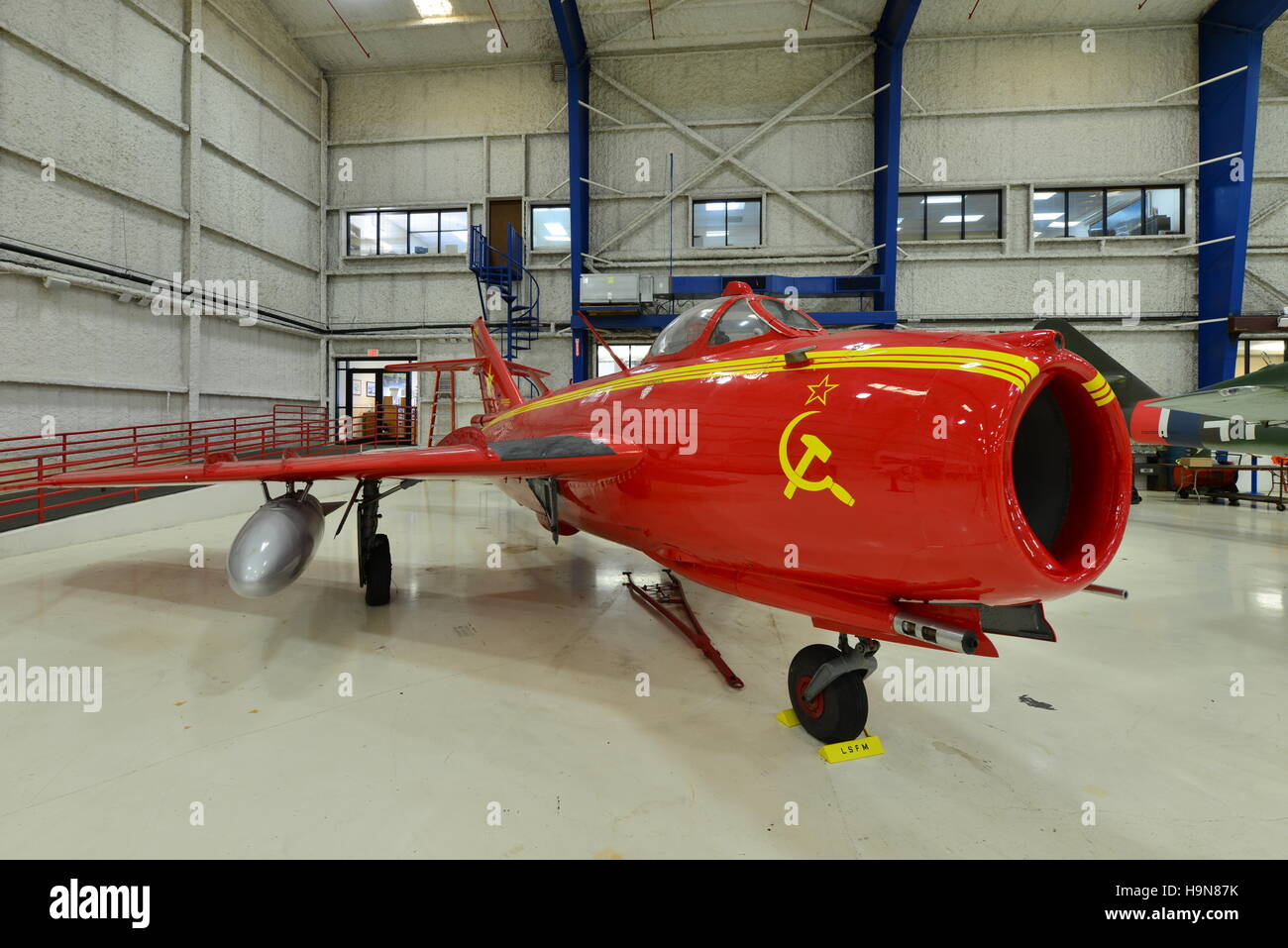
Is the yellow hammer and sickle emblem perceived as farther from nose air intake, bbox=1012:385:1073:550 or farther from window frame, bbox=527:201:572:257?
window frame, bbox=527:201:572:257

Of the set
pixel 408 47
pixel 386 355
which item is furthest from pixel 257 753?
pixel 408 47

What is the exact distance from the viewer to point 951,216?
12930 millimetres

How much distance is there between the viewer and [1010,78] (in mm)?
12438

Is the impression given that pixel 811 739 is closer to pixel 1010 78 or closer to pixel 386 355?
pixel 386 355

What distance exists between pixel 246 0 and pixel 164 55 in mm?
3048

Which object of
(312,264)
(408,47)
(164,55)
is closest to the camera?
(164,55)

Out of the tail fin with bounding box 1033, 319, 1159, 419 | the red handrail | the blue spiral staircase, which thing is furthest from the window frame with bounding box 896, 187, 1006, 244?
the red handrail

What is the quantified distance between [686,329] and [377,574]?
10.6 feet

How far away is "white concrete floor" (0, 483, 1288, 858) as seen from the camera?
1.78 meters

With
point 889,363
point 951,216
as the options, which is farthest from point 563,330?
point 889,363

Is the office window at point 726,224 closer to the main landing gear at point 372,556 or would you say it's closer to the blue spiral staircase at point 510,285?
the blue spiral staircase at point 510,285

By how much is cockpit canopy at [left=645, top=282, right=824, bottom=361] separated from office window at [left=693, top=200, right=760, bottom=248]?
11402 mm

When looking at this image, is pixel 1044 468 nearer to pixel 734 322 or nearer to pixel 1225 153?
pixel 734 322
